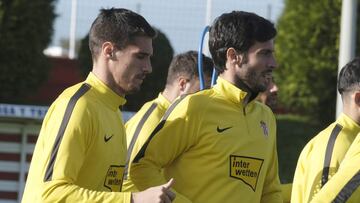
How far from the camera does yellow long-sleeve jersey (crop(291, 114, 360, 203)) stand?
5.43m

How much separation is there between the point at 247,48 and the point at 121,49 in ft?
2.06

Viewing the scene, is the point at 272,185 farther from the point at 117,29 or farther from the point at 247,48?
the point at 117,29

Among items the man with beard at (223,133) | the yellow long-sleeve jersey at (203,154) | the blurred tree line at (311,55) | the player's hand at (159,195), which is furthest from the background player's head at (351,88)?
the blurred tree line at (311,55)

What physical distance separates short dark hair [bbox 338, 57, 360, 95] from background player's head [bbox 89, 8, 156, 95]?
1452 millimetres

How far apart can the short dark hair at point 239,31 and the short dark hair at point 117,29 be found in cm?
35

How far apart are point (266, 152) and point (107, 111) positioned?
2.79 feet

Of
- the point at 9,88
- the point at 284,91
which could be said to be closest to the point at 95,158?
the point at 9,88

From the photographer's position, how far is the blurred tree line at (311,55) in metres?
16.8

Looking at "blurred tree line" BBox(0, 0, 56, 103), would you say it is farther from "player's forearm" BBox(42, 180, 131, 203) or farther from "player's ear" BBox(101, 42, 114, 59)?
"player's forearm" BBox(42, 180, 131, 203)

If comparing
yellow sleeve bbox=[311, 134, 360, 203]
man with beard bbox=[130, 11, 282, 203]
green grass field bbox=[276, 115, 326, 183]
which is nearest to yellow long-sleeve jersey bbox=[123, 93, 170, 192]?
man with beard bbox=[130, 11, 282, 203]

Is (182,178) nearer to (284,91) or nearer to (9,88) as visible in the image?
(9,88)

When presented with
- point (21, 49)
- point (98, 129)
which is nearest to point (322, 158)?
point (98, 129)

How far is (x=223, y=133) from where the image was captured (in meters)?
4.72

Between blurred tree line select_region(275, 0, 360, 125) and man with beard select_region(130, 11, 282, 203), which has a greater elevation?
man with beard select_region(130, 11, 282, 203)
